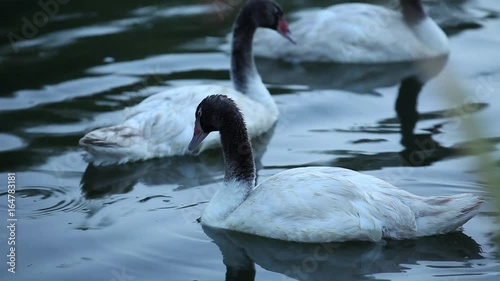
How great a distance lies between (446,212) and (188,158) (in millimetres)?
3077

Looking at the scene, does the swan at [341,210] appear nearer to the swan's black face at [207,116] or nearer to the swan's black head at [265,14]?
the swan's black face at [207,116]

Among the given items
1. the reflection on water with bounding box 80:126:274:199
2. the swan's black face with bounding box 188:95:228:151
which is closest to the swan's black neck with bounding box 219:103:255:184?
the swan's black face with bounding box 188:95:228:151

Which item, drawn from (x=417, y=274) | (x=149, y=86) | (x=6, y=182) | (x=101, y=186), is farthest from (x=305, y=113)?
(x=417, y=274)

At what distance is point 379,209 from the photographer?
595 centimetres

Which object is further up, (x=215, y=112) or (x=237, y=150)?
(x=215, y=112)

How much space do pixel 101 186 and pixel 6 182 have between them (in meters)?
0.80

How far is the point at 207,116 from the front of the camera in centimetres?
674

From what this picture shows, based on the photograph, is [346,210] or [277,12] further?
[277,12]

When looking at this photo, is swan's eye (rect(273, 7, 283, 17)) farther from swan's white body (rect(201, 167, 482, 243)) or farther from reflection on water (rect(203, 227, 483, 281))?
reflection on water (rect(203, 227, 483, 281))

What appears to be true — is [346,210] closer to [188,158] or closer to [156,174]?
[156,174]

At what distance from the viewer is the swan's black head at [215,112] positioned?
6.55m

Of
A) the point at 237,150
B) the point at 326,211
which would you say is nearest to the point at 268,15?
the point at 237,150

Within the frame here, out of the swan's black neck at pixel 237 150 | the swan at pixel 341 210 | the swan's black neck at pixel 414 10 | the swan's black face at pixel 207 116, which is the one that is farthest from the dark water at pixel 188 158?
the swan's black neck at pixel 414 10

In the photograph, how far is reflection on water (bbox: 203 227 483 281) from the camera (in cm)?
576
